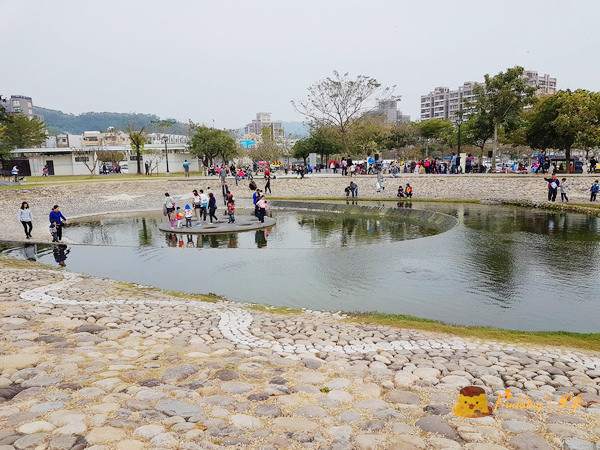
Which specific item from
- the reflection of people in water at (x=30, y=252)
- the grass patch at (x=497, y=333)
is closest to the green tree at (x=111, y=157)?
the reflection of people in water at (x=30, y=252)

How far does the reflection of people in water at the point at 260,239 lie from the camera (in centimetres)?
1862

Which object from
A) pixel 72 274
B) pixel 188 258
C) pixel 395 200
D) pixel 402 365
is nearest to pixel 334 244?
pixel 188 258

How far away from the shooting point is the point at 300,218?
27172mm

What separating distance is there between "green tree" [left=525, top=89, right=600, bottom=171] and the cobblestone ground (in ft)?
125

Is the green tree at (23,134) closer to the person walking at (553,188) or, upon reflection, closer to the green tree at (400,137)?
the green tree at (400,137)

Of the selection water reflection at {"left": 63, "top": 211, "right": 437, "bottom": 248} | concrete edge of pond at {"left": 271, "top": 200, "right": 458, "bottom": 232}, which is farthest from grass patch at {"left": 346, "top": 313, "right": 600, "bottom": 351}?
concrete edge of pond at {"left": 271, "top": 200, "right": 458, "bottom": 232}

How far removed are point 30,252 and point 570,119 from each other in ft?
136

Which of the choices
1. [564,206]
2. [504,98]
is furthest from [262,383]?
[504,98]

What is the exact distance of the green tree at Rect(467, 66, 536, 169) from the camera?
41.4 metres

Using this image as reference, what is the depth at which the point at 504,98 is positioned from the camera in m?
42.0

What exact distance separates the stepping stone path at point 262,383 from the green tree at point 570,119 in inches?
1494

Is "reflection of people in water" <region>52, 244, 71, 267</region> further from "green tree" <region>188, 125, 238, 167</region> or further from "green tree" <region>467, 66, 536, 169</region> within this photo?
"green tree" <region>188, 125, 238, 167</region>

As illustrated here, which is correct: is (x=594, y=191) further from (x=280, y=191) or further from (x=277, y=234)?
(x=280, y=191)

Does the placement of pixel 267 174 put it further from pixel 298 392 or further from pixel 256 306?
pixel 298 392
